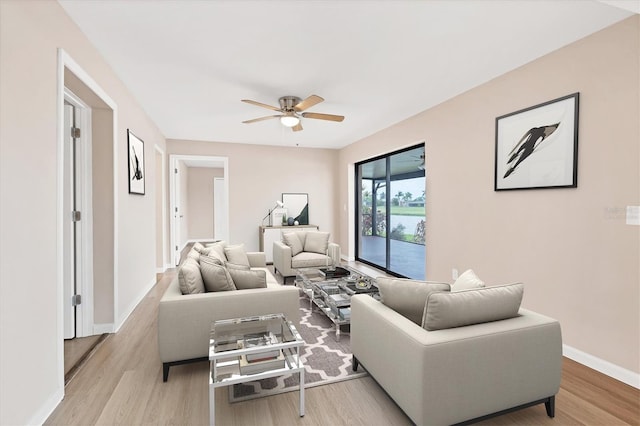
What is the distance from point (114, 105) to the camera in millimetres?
2936

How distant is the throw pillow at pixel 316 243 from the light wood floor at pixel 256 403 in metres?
2.91

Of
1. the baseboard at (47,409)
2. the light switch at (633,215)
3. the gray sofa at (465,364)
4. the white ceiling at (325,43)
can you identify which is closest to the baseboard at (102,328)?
the baseboard at (47,409)

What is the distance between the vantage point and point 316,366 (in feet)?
7.75

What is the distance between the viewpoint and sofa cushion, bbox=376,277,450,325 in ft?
6.11

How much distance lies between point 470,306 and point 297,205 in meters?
5.27

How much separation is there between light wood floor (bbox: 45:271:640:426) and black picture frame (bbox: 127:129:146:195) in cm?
192

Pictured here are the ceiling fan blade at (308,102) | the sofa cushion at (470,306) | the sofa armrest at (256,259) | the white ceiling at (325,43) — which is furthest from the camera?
the sofa armrest at (256,259)

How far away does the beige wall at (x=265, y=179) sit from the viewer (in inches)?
246

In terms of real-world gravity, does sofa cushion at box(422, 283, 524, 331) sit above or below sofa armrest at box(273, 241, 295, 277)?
above

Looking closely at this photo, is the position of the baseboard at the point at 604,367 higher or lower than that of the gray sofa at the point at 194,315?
lower

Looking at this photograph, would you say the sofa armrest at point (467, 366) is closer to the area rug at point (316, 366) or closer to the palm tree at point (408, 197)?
the area rug at point (316, 366)

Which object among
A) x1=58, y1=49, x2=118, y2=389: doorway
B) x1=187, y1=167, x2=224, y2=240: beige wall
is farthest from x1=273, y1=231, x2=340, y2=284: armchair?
x1=187, y1=167, x2=224, y2=240: beige wall

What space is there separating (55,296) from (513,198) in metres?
3.70

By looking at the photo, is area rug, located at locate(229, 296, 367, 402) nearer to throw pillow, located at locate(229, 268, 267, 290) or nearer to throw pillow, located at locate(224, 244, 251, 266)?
throw pillow, located at locate(229, 268, 267, 290)
